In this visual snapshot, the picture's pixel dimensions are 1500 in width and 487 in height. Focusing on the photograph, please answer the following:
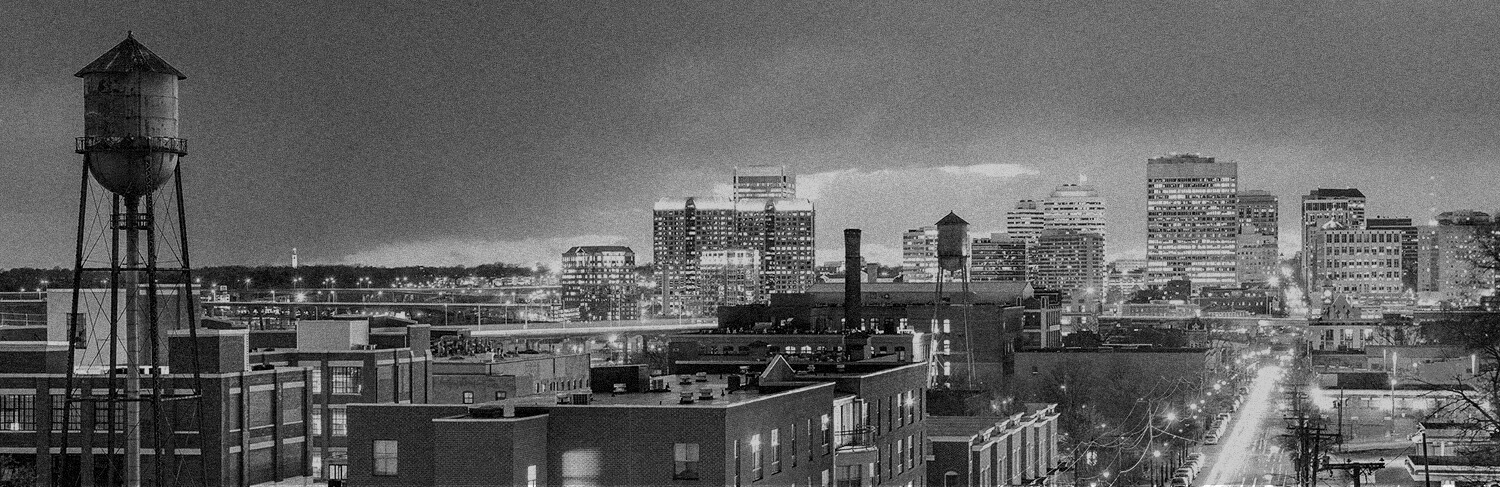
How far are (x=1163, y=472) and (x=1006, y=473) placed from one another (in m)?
18.0

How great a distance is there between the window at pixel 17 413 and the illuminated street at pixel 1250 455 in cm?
4591

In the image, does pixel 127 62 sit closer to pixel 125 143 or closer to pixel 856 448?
pixel 125 143

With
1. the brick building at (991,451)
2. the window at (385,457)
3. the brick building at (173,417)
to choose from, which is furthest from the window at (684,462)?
Answer: the brick building at (991,451)

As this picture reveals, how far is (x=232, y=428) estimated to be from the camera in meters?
62.1

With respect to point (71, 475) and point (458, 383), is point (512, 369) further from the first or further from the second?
point (71, 475)

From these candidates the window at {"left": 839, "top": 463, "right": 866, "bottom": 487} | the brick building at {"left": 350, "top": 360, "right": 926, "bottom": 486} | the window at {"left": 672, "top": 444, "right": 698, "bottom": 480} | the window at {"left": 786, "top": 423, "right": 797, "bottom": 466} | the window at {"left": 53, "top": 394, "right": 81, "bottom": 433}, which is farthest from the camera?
the window at {"left": 53, "top": 394, "right": 81, "bottom": 433}

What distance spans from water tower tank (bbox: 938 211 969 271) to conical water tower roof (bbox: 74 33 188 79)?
93531 millimetres

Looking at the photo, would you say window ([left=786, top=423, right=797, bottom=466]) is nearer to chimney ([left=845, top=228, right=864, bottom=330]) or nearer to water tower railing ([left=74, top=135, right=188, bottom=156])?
water tower railing ([left=74, top=135, right=188, bottom=156])

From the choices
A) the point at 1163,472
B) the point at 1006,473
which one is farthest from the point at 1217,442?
the point at 1006,473

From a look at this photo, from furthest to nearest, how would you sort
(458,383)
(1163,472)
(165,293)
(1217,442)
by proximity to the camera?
(1217,442) < (1163,472) < (458,383) < (165,293)

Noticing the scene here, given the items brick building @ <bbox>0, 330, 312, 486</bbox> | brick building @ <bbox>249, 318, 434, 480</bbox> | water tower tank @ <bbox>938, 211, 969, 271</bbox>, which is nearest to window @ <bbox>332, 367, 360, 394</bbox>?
brick building @ <bbox>249, 318, 434, 480</bbox>

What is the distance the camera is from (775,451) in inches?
1742

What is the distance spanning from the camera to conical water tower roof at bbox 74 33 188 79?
54.5 m

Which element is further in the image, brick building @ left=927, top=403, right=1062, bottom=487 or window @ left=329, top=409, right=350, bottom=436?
window @ left=329, top=409, right=350, bottom=436
